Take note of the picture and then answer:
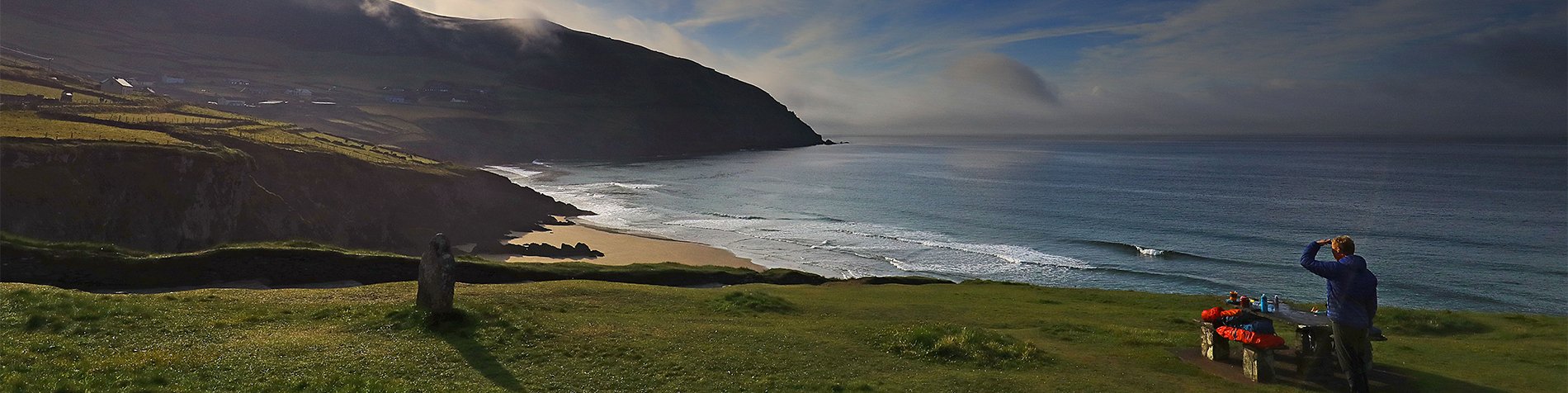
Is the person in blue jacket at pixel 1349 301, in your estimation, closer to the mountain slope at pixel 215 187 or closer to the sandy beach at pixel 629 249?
the sandy beach at pixel 629 249

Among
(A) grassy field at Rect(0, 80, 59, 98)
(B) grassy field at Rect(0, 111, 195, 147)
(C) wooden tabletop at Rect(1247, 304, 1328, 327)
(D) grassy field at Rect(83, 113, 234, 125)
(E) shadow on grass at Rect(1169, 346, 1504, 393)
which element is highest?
(A) grassy field at Rect(0, 80, 59, 98)

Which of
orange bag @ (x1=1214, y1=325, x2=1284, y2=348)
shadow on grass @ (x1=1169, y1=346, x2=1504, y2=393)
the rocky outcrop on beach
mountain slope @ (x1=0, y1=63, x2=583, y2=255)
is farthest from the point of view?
the rocky outcrop on beach

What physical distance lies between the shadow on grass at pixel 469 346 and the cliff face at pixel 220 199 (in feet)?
119

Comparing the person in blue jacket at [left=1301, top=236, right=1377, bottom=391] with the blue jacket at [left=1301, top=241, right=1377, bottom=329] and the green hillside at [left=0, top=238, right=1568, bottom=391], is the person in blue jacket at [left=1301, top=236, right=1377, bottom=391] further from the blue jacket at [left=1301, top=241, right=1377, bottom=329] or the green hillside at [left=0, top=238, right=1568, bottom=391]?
the green hillside at [left=0, top=238, right=1568, bottom=391]

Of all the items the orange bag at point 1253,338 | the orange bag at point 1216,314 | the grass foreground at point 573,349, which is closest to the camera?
the grass foreground at point 573,349

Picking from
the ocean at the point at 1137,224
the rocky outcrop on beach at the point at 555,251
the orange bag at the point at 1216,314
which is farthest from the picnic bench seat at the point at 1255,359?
the rocky outcrop on beach at the point at 555,251

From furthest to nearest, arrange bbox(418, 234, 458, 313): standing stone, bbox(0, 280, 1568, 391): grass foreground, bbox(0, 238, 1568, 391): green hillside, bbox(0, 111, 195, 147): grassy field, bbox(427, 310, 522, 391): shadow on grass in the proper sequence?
bbox(0, 111, 195, 147): grassy field
bbox(418, 234, 458, 313): standing stone
bbox(427, 310, 522, 391): shadow on grass
bbox(0, 238, 1568, 391): green hillside
bbox(0, 280, 1568, 391): grass foreground

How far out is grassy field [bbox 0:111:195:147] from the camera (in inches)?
1770

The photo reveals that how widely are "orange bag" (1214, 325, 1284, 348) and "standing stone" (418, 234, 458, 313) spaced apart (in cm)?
1840

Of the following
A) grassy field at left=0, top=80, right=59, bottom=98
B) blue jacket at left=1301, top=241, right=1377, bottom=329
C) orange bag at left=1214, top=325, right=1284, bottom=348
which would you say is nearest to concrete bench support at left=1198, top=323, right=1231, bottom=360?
orange bag at left=1214, top=325, right=1284, bottom=348

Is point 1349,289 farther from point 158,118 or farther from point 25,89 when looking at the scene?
point 25,89

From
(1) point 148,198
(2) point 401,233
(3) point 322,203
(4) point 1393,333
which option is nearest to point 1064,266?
(4) point 1393,333

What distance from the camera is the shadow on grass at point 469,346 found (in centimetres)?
1475

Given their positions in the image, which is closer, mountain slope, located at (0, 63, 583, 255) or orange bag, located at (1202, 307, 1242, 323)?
orange bag, located at (1202, 307, 1242, 323)
